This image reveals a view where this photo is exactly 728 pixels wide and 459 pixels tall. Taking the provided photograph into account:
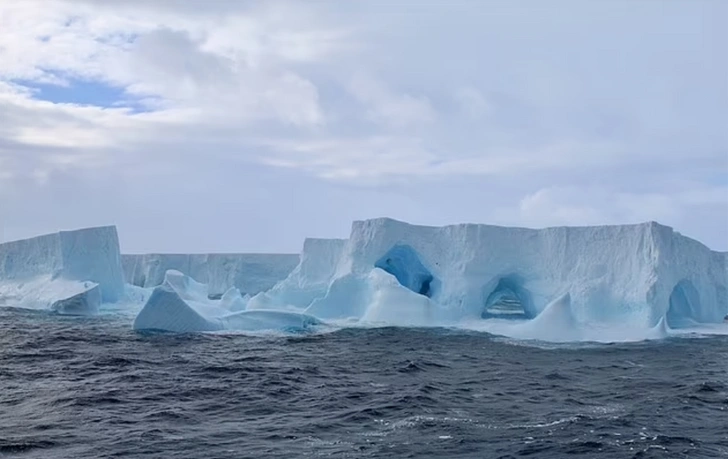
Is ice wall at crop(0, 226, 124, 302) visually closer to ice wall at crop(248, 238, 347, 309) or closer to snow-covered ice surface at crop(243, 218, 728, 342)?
ice wall at crop(248, 238, 347, 309)

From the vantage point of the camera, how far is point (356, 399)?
33.2ft

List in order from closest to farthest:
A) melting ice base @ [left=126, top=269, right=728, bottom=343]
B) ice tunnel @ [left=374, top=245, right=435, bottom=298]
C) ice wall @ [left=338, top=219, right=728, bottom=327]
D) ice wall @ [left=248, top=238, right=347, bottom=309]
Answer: melting ice base @ [left=126, top=269, right=728, bottom=343], ice wall @ [left=338, top=219, right=728, bottom=327], ice wall @ [left=248, top=238, right=347, bottom=309], ice tunnel @ [left=374, top=245, right=435, bottom=298]

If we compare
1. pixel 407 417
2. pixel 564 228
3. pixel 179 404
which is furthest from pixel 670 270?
pixel 179 404

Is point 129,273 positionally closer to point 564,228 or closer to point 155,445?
point 564,228

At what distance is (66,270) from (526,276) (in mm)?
14986

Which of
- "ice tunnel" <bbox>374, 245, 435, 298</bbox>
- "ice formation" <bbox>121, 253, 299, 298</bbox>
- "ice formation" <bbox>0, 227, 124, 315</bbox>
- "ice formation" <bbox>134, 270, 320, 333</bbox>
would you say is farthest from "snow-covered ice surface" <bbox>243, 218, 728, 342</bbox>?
"ice formation" <bbox>121, 253, 299, 298</bbox>

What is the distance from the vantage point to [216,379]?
1143 cm

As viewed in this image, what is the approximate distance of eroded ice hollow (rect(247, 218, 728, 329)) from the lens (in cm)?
1923

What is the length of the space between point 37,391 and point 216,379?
97.9 inches

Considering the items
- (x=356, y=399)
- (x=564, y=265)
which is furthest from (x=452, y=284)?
(x=356, y=399)

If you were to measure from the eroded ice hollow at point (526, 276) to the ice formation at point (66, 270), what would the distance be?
6.33m

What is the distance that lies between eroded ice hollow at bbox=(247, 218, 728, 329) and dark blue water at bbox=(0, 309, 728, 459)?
2.96 m

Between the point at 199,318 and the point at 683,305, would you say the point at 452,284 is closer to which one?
the point at 683,305

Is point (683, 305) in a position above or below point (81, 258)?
below
